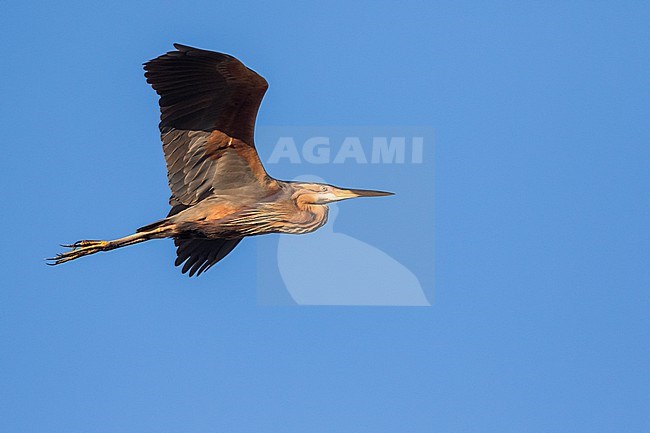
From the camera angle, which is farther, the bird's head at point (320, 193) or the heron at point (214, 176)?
the bird's head at point (320, 193)

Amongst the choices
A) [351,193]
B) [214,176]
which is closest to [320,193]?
[351,193]

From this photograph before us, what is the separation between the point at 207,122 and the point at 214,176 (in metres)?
0.58

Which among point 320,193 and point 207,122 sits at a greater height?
point 207,122

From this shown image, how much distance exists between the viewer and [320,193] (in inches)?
598

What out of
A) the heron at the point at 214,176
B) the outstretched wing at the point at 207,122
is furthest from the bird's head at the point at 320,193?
the outstretched wing at the point at 207,122

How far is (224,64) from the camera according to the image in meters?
14.3

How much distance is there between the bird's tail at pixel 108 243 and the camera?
1494 centimetres

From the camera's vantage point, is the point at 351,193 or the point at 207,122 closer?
the point at 207,122

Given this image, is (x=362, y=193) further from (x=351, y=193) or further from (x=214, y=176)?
(x=214, y=176)

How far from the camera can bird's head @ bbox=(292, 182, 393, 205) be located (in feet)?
49.5

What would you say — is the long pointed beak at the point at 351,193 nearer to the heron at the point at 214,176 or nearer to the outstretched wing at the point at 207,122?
the heron at the point at 214,176

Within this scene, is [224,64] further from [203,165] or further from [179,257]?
[179,257]

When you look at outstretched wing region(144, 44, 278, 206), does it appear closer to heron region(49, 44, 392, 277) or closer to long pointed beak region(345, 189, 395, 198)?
heron region(49, 44, 392, 277)

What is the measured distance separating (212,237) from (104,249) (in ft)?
3.50
